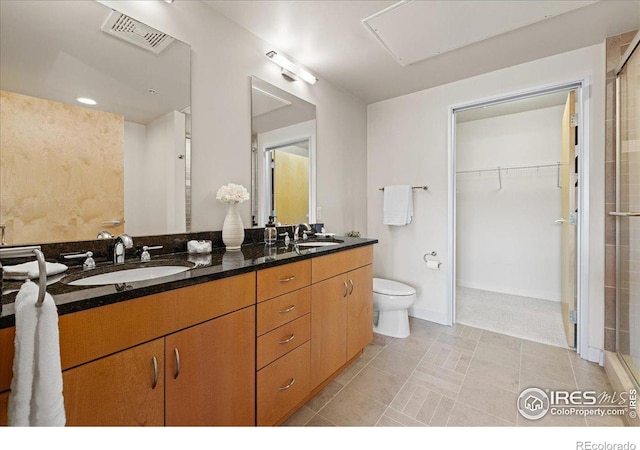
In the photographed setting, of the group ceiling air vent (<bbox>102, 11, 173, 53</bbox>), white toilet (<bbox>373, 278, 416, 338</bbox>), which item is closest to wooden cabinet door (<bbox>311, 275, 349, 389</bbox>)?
white toilet (<bbox>373, 278, 416, 338</bbox>)

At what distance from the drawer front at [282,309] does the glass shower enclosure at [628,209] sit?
6.14 ft

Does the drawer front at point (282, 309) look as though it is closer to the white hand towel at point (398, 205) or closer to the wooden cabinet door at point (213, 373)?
the wooden cabinet door at point (213, 373)

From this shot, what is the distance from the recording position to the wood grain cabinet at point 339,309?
5.02 feet

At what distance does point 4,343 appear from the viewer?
62 cm

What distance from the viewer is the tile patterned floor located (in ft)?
7.84

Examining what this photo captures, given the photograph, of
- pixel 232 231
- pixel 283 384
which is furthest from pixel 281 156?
pixel 283 384

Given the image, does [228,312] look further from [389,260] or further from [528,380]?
[389,260]

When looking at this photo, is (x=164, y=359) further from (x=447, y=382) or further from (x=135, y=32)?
(x=447, y=382)

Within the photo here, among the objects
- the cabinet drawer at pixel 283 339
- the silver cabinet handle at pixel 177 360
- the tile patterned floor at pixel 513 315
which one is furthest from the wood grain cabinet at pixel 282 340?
the tile patterned floor at pixel 513 315

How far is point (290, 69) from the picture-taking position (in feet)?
6.86

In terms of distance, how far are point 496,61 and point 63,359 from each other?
3.10 m

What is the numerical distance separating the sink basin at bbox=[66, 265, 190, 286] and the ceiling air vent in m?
1.15

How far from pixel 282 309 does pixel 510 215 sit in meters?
3.43

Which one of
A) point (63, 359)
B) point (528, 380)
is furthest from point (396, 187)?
point (63, 359)
